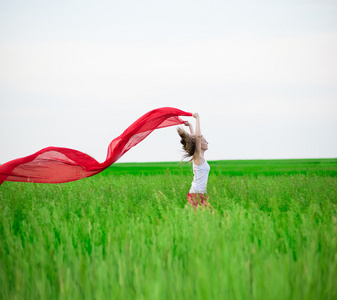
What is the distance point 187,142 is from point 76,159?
2.20 m

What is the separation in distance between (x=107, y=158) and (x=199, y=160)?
1.75 m

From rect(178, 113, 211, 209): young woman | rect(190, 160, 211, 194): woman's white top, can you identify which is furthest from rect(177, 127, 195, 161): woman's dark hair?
rect(190, 160, 211, 194): woman's white top

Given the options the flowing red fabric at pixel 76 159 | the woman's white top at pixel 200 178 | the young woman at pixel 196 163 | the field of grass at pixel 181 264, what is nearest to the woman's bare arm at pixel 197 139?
the young woman at pixel 196 163

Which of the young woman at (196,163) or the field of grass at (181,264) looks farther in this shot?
the young woman at (196,163)

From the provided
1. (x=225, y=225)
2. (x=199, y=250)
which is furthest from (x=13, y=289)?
(x=225, y=225)

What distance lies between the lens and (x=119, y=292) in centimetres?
227

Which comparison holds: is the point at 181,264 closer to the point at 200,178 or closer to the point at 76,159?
the point at 200,178

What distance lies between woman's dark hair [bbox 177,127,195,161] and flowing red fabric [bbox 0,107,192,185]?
1.50 ft

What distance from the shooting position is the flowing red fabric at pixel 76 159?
246 inches

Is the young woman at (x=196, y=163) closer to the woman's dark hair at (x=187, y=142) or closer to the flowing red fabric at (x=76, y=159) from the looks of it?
Answer: the woman's dark hair at (x=187, y=142)

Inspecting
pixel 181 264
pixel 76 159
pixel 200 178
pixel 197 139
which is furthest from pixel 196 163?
pixel 181 264

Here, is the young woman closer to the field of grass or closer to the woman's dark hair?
the woman's dark hair

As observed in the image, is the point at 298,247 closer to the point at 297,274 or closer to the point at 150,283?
the point at 297,274

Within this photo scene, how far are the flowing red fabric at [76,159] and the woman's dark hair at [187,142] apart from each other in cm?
46
